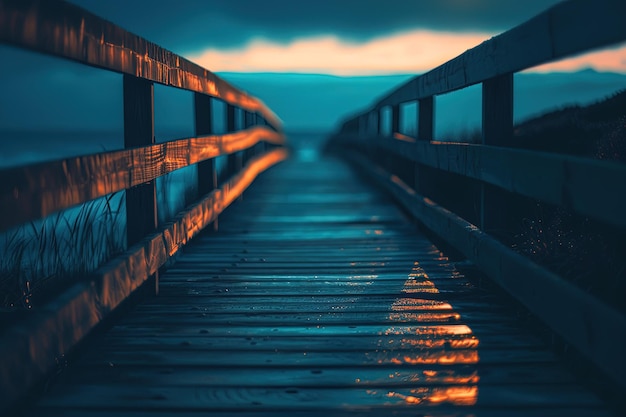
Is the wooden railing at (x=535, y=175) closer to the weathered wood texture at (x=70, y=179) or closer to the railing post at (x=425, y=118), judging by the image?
the railing post at (x=425, y=118)

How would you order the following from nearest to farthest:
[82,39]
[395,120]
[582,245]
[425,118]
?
[82,39]
[582,245]
[425,118]
[395,120]

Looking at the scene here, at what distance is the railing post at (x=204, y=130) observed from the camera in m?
5.02

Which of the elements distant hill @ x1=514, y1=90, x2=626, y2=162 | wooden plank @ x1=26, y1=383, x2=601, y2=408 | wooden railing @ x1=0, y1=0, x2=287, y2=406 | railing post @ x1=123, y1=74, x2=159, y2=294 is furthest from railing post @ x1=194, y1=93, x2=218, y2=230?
wooden plank @ x1=26, y1=383, x2=601, y2=408

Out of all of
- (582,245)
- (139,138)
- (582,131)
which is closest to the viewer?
(582,245)

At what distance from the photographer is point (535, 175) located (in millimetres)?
2420

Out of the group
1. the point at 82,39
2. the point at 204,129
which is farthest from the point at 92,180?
the point at 204,129

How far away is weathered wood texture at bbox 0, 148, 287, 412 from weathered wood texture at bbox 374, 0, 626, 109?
172 centimetres

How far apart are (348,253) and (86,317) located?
2.58 meters

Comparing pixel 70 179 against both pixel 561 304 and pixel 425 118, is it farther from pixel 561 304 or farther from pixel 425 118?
pixel 425 118

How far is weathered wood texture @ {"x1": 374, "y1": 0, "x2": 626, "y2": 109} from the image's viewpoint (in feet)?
5.98

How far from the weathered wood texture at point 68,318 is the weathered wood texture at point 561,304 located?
151 centimetres

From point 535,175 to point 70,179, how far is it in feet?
Result: 5.16

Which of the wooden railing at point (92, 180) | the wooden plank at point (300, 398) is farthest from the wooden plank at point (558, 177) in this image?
the wooden railing at point (92, 180)

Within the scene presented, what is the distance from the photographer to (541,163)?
92.5 inches
